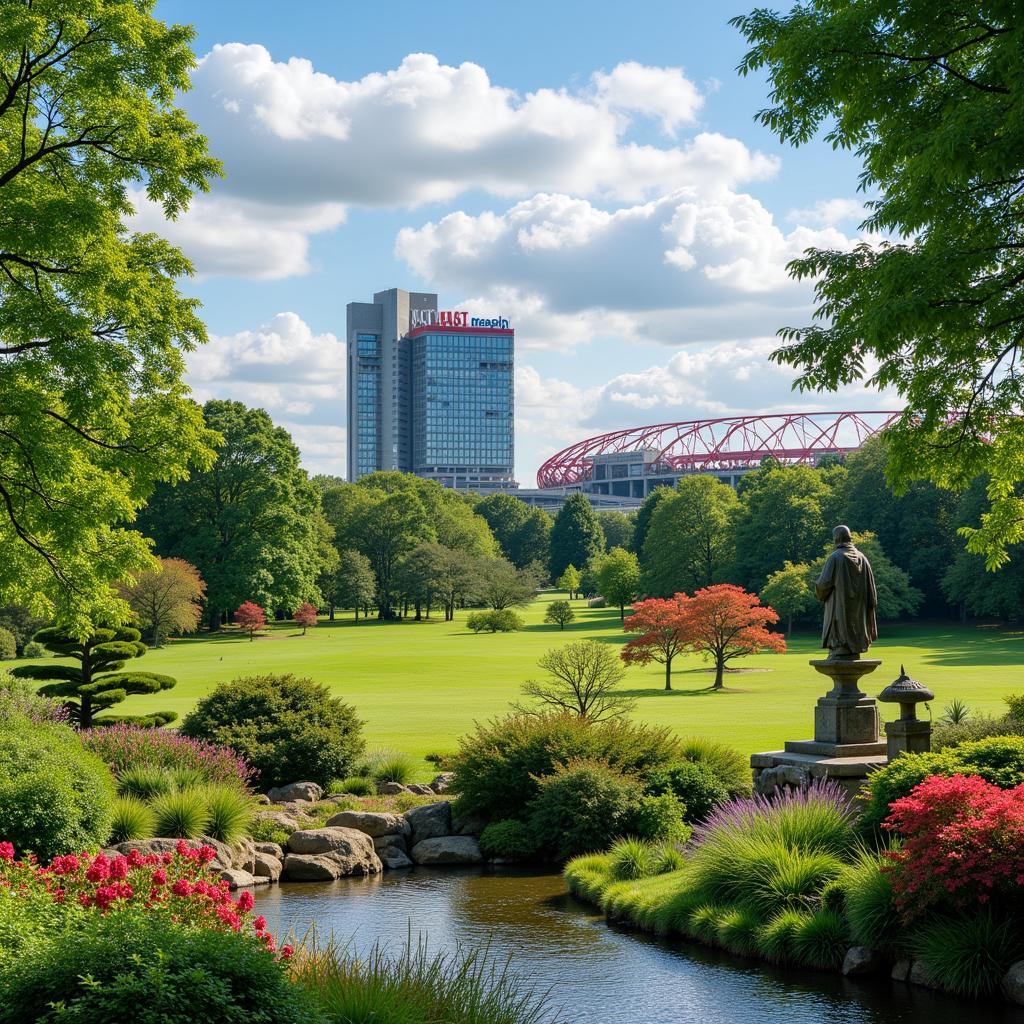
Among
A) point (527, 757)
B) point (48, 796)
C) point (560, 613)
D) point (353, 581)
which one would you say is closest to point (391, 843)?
point (527, 757)

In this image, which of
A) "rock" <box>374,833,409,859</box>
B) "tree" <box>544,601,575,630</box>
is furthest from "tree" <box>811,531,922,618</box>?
"rock" <box>374,833,409,859</box>

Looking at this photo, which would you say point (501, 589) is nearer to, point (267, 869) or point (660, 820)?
point (660, 820)

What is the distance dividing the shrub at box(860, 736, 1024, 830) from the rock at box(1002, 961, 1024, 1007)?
Result: 2.46 metres

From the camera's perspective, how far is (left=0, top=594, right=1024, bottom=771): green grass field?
3008 cm

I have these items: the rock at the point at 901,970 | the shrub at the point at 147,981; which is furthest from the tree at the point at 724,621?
the shrub at the point at 147,981

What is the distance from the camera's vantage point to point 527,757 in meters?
18.3

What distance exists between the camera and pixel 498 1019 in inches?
299

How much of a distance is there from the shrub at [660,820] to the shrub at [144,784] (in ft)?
23.5

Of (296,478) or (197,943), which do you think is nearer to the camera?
(197,943)

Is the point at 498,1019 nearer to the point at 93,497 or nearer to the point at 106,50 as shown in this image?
the point at 93,497

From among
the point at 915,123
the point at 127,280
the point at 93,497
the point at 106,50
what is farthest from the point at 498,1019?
the point at 106,50

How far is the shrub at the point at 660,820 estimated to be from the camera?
1642cm

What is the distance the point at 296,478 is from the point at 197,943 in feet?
227

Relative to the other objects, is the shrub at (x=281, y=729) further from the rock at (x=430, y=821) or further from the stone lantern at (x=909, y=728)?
the stone lantern at (x=909, y=728)
